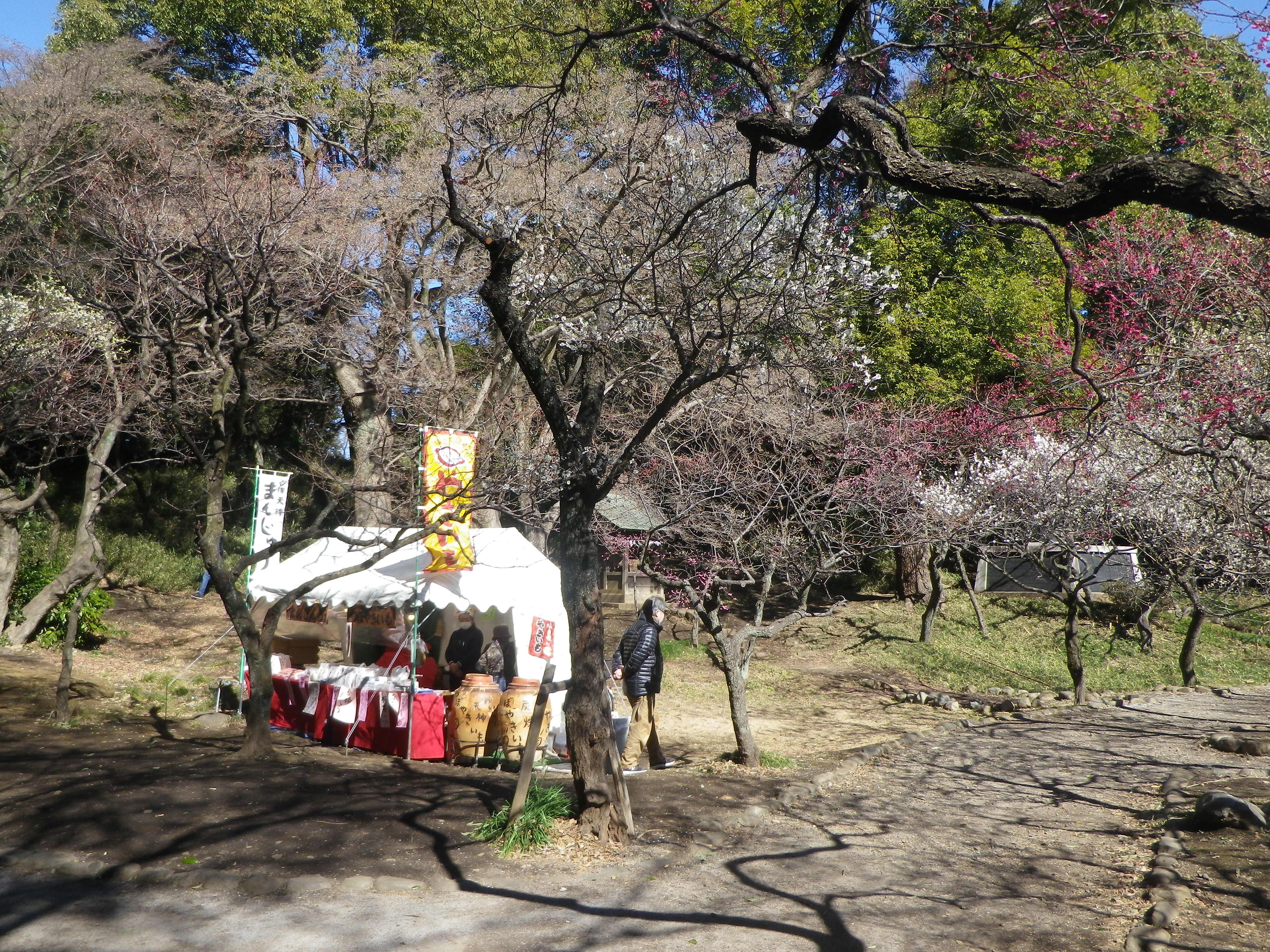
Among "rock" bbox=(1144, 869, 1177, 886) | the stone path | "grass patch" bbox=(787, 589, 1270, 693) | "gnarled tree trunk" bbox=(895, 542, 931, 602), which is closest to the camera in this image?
the stone path

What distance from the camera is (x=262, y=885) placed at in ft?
17.9

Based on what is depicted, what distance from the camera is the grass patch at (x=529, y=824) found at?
6.25 m

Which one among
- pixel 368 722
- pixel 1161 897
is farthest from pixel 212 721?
pixel 1161 897

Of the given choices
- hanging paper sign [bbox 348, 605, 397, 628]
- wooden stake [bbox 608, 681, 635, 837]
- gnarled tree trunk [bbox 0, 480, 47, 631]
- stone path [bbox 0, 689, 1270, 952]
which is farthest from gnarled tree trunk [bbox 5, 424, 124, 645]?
wooden stake [bbox 608, 681, 635, 837]

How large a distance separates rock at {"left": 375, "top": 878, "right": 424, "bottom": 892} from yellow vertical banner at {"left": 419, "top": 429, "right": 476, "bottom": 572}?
439 centimetres

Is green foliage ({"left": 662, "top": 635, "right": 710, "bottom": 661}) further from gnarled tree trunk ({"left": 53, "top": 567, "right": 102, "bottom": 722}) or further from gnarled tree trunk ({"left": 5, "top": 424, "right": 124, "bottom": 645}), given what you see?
gnarled tree trunk ({"left": 53, "top": 567, "right": 102, "bottom": 722})

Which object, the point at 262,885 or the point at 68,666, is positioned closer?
the point at 262,885

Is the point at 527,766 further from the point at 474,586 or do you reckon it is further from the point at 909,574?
the point at 909,574

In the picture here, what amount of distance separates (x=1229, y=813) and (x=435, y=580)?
765 cm

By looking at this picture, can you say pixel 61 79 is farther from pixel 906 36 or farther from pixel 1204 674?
pixel 1204 674

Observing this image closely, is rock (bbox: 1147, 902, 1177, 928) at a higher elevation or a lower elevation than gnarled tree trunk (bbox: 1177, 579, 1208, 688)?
lower

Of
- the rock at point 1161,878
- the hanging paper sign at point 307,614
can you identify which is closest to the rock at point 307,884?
the rock at point 1161,878

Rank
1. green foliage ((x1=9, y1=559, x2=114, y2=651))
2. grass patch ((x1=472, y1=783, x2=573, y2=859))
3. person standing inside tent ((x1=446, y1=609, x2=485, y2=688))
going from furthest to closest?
1. green foliage ((x1=9, y1=559, x2=114, y2=651))
2. person standing inside tent ((x1=446, y1=609, x2=485, y2=688))
3. grass patch ((x1=472, y1=783, x2=573, y2=859))

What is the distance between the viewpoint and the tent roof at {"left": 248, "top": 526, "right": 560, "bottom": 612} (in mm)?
10258
